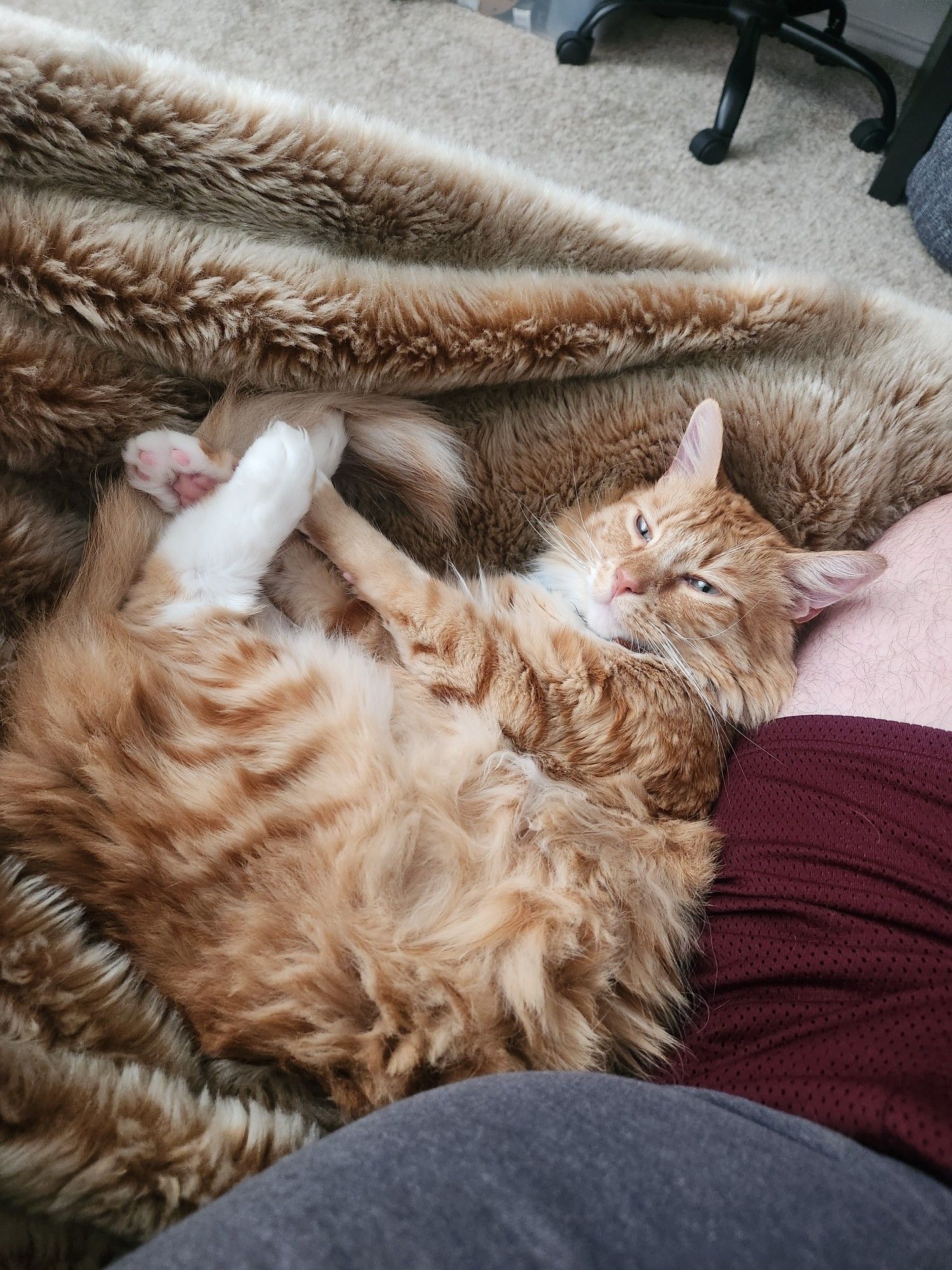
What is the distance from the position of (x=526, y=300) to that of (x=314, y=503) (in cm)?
45

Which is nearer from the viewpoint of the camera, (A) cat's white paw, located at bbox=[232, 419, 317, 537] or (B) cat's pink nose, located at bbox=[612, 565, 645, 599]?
(A) cat's white paw, located at bbox=[232, 419, 317, 537]

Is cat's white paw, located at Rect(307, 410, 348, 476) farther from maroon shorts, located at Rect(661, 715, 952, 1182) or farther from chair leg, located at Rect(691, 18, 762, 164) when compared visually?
chair leg, located at Rect(691, 18, 762, 164)

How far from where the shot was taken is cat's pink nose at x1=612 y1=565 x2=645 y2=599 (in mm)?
1283

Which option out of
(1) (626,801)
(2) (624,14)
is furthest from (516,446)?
(2) (624,14)

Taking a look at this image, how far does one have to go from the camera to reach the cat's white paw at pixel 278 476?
1.10 metres

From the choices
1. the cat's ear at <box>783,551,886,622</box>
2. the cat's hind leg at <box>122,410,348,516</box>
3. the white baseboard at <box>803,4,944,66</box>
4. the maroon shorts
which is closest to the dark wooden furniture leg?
the white baseboard at <box>803,4,944,66</box>

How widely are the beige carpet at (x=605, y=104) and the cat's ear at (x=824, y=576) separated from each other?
127 centimetres

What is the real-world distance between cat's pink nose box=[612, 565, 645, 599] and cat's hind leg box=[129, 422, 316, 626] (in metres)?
0.50

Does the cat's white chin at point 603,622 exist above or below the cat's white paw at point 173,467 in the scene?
below

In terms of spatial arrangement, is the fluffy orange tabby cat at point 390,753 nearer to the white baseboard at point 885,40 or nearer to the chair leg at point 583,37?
the chair leg at point 583,37

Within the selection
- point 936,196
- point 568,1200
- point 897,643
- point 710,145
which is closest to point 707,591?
point 897,643

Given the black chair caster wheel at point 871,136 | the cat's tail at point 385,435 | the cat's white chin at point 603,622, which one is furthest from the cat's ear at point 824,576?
the black chair caster wheel at point 871,136

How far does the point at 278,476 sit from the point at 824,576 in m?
0.81

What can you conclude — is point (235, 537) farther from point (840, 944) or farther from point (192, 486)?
point (840, 944)
